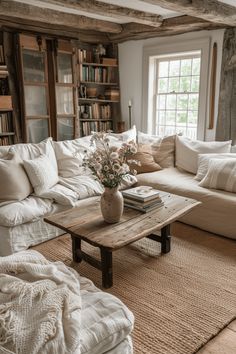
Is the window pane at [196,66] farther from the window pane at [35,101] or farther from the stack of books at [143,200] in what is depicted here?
the stack of books at [143,200]

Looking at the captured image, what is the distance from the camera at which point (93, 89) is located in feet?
17.4

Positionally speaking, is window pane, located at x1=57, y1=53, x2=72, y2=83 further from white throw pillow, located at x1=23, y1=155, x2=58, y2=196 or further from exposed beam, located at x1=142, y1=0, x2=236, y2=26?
exposed beam, located at x1=142, y1=0, x2=236, y2=26

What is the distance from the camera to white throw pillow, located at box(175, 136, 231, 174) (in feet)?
12.6

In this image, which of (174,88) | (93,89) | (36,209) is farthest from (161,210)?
(93,89)

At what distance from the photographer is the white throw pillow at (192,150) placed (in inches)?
151

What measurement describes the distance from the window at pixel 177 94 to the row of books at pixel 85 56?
111cm

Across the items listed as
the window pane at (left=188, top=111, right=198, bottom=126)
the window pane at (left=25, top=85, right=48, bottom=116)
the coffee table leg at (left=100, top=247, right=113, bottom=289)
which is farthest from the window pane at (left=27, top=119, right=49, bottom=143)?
the coffee table leg at (left=100, top=247, right=113, bottom=289)

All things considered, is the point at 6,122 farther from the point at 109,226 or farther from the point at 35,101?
the point at 109,226

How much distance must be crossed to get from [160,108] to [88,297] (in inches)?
165

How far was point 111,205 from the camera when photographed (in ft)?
7.77

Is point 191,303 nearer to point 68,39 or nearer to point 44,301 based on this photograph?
point 44,301

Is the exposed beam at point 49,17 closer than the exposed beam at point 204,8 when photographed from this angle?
No

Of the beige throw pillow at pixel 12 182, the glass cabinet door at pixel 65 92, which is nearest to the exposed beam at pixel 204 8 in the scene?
the beige throw pillow at pixel 12 182

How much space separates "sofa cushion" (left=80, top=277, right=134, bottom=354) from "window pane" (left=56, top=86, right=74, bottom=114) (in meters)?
3.78
